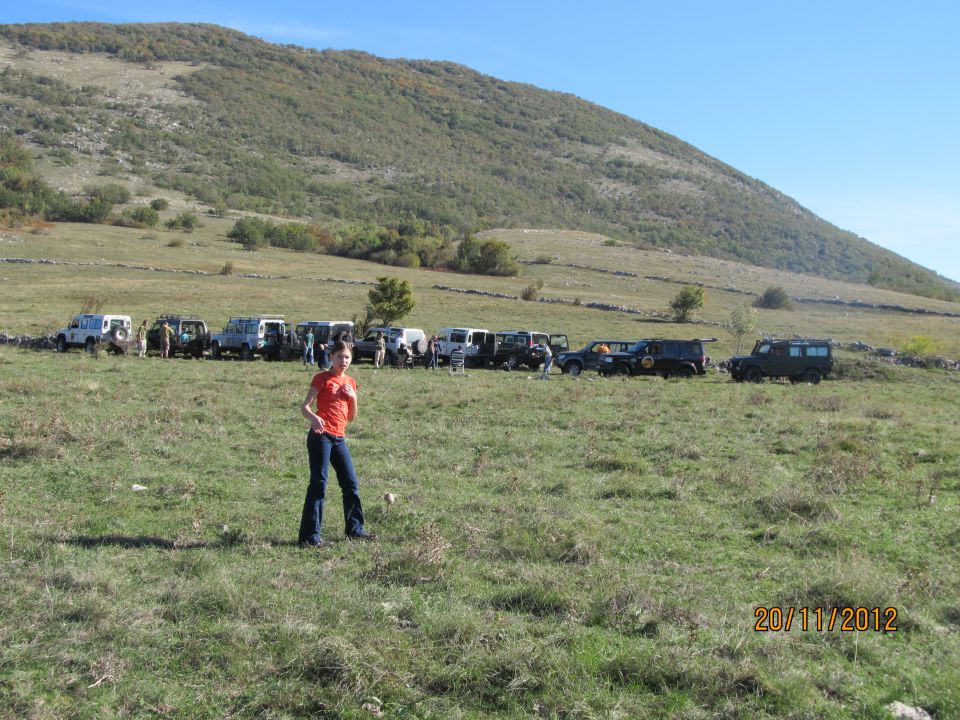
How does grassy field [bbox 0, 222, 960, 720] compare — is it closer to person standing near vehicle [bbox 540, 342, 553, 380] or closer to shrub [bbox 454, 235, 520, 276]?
person standing near vehicle [bbox 540, 342, 553, 380]

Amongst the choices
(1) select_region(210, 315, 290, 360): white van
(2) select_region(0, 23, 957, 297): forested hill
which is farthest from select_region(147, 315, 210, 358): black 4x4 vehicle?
(2) select_region(0, 23, 957, 297): forested hill

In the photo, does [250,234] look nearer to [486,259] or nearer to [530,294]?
[486,259]

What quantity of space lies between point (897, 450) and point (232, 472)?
31.5 ft

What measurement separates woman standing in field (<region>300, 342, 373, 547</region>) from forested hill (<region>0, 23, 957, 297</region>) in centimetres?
8212

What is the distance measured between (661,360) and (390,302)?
14.9 metres

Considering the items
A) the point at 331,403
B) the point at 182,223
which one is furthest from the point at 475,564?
the point at 182,223

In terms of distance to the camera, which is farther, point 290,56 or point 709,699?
point 290,56

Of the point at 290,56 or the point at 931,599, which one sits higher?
the point at 290,56

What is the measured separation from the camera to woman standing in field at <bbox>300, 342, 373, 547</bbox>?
657cm

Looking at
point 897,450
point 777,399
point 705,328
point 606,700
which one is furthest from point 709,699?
point 705,328

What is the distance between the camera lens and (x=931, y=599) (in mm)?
5383

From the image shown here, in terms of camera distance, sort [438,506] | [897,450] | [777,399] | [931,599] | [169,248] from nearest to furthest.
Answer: [931,599] < [438,506] < [897,450] < [777,399] < [169,248]

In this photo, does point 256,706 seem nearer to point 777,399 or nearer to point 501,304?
point 777,399

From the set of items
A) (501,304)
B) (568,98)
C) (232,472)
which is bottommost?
(232,472)
